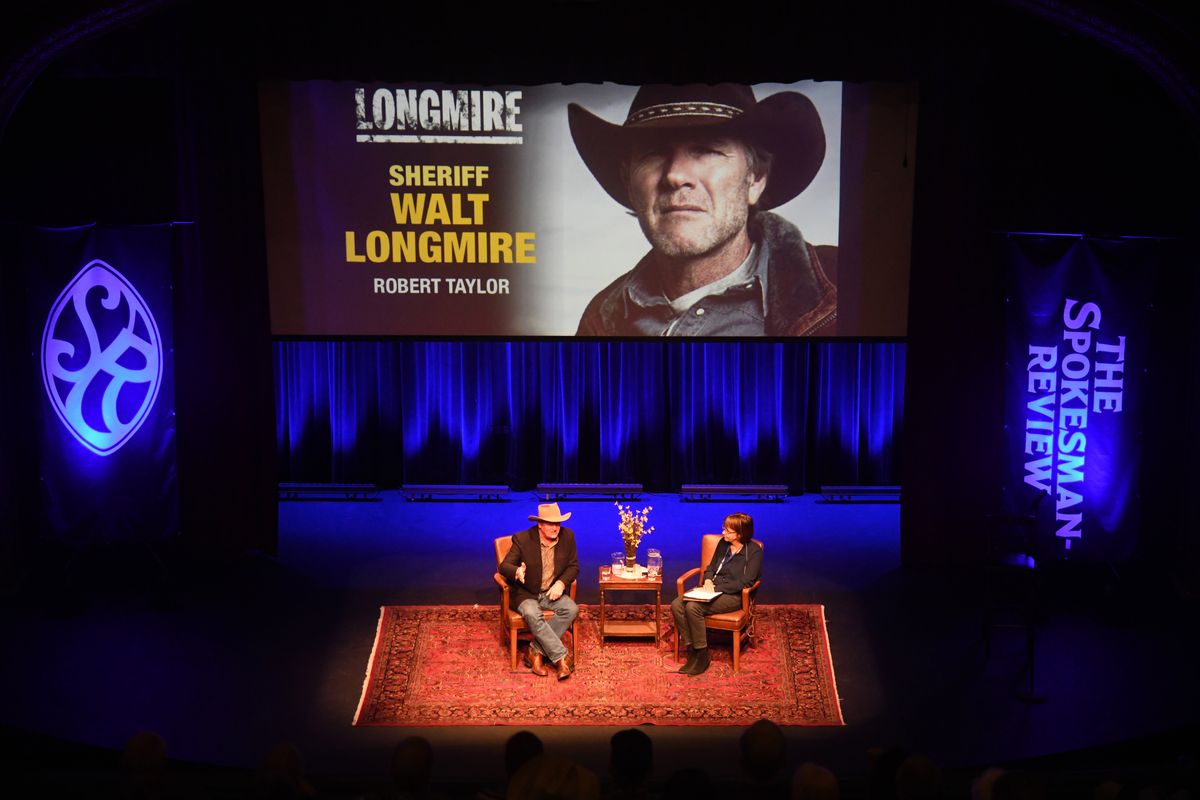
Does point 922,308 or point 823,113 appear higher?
point 823,113

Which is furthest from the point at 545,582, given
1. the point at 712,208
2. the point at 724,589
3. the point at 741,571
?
the point at 712,208

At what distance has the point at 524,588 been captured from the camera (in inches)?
300

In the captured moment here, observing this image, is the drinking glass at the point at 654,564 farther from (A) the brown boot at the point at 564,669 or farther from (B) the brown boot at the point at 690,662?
(A) the brown boot at the point at 564,669

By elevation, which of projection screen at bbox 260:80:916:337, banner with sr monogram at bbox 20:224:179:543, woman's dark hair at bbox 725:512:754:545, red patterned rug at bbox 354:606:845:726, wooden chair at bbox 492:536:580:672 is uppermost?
projection screen at bbox 260:80:916:337

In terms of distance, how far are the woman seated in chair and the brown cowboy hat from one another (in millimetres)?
2752

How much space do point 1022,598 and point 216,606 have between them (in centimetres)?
554

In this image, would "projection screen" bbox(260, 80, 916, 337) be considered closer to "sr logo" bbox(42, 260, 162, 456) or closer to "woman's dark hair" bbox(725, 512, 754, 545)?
"sr logo" bbox(42, 260, 162, 456)

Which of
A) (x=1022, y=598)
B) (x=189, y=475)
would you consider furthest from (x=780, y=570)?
(x=189, y=475)

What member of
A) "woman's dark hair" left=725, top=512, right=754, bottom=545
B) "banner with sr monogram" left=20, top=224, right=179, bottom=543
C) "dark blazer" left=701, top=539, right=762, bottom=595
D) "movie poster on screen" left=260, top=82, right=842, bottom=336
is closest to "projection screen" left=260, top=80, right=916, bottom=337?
"movie poster on screen" left=260, top=82, right=842, bottom=336

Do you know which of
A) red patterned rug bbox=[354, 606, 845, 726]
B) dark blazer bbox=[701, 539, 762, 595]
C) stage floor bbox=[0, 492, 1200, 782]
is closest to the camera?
stage floor bbox=[0, 492, 1200, 782]

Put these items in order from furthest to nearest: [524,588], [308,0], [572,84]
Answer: [572,84] → [308,0] → [524,588]

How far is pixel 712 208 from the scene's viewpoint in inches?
364

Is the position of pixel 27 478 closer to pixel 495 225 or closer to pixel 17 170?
pixel 17 170

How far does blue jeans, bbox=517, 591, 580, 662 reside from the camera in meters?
7.43
